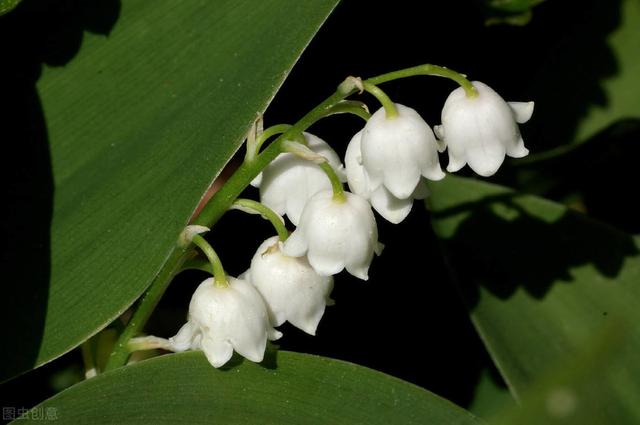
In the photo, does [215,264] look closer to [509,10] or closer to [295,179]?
[295,179]

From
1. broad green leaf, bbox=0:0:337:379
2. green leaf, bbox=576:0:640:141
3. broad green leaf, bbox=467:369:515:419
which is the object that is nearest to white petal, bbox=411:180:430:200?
broad green leaf, bbox=0:0:337:379

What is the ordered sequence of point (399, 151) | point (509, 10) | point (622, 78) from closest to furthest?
point (399, 151) → point (509, 10) → point (622, 78)

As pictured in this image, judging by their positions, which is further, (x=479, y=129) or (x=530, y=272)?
(x=530, y=272)

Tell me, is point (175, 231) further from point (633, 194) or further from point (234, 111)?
point (633, 194)

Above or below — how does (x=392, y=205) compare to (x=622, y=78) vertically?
above

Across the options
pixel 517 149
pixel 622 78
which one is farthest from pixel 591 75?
pixel 517 149

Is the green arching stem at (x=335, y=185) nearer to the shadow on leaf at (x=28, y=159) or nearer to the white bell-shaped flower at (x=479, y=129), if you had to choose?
the white bell-shaped flower at (x=479, y=129)

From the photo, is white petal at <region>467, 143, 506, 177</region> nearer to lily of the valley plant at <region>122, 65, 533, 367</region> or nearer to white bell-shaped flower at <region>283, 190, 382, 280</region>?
lily of the valley plant at <region>122, 65, 533, 367</region>
